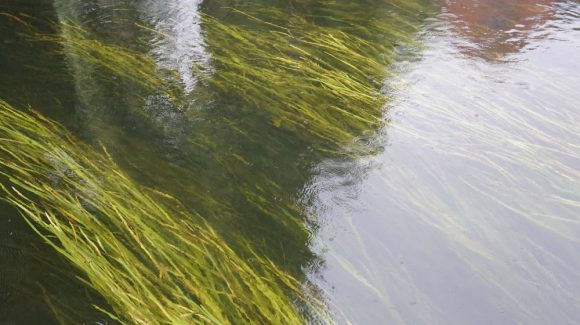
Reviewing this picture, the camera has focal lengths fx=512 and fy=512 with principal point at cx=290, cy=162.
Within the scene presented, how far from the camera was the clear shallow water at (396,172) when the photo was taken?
2262mm

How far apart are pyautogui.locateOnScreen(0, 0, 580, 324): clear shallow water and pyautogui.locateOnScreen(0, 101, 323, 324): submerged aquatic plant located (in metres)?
0.13

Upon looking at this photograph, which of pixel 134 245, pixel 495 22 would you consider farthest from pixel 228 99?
pixel 495 22

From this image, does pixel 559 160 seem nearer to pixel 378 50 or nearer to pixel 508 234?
pixel 508 234

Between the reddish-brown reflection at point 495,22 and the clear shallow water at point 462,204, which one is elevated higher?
the reddish-brown reflection at point 495,22

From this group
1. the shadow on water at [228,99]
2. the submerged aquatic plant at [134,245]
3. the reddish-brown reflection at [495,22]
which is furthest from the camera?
the reddish-brown reflection at [495,22]

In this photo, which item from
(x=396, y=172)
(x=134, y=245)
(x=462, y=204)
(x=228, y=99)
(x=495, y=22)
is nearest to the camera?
(x=134, y=245)

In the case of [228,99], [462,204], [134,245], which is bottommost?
[462,204]

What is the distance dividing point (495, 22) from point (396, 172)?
3.14 metres

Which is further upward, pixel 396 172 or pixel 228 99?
pixel 228 99

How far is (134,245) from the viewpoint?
2.20m

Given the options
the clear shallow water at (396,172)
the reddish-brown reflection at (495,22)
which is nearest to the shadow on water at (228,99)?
the clear shallow water at (396,172)

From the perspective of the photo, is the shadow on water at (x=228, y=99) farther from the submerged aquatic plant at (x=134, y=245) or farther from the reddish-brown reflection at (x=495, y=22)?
the reddish-brown reflection at (x=495, y=22)

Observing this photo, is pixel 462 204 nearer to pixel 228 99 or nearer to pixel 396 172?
pixel 396 172

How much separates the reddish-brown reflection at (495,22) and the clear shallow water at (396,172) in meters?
0.23
